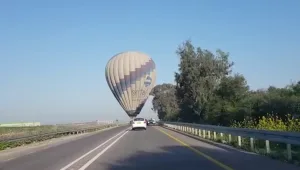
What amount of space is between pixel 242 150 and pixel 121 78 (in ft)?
239

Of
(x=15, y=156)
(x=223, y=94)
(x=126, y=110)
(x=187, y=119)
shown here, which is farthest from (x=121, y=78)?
(x=15, y=156)

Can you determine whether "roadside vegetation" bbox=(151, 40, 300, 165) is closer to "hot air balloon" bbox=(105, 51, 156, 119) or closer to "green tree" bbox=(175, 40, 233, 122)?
"green tree" bbox=(175, 40, 233, 122)

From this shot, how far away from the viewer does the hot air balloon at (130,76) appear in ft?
303

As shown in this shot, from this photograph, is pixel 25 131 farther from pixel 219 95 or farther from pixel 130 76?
pixel 130 76

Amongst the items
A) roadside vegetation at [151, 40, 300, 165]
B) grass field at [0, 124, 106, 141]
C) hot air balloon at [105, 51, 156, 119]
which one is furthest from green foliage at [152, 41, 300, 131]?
hot air balloon at [105, 51, 156, 119]

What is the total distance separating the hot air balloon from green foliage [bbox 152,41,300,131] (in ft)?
70.7

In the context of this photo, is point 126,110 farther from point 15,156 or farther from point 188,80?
point 15,156

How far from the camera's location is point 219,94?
56.7m

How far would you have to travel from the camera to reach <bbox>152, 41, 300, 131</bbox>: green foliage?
3669cm

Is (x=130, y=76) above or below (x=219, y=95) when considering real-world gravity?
above

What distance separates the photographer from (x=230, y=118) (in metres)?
43.2

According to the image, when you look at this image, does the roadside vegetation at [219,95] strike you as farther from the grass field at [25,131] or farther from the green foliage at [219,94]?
the grass field at [25,131]

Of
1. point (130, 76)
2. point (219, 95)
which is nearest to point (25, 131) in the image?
point (219, 95)

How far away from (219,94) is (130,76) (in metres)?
37.9
